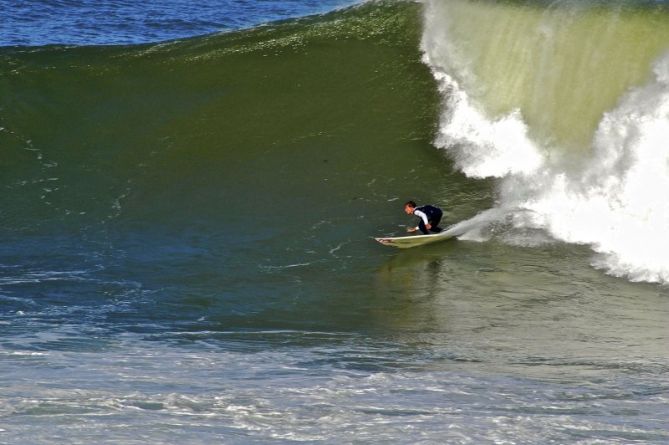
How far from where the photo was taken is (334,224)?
15.0 meters

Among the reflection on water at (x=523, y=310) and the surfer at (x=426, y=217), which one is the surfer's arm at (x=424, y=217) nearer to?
the surfer at (x=426, y=217)

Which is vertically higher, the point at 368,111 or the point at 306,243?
the point at 368,111

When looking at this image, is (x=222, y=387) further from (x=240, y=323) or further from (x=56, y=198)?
(x=56, y=198)

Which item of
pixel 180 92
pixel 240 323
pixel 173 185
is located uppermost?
pixel 180 92

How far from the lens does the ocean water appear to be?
8.55 metres

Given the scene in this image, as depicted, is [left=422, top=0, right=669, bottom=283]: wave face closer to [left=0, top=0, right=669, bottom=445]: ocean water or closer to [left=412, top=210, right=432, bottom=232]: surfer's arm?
[left=0, top=0, right=669, bottom=445]: ocean water

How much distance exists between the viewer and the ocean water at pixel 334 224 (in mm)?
8555

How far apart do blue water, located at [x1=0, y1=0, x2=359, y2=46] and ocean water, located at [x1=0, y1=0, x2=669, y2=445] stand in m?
0.12

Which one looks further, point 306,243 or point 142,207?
point 142,207

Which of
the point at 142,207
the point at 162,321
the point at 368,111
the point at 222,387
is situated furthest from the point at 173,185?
the point at 222,387

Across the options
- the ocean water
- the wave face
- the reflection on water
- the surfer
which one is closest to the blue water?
the ocean water

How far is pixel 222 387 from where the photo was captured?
892 cm

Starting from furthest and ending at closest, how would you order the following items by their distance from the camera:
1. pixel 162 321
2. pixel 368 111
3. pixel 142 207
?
pixel 368 111 < pixel 142 207 < pixel 162 321

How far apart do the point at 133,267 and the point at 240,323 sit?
2.47 metres
